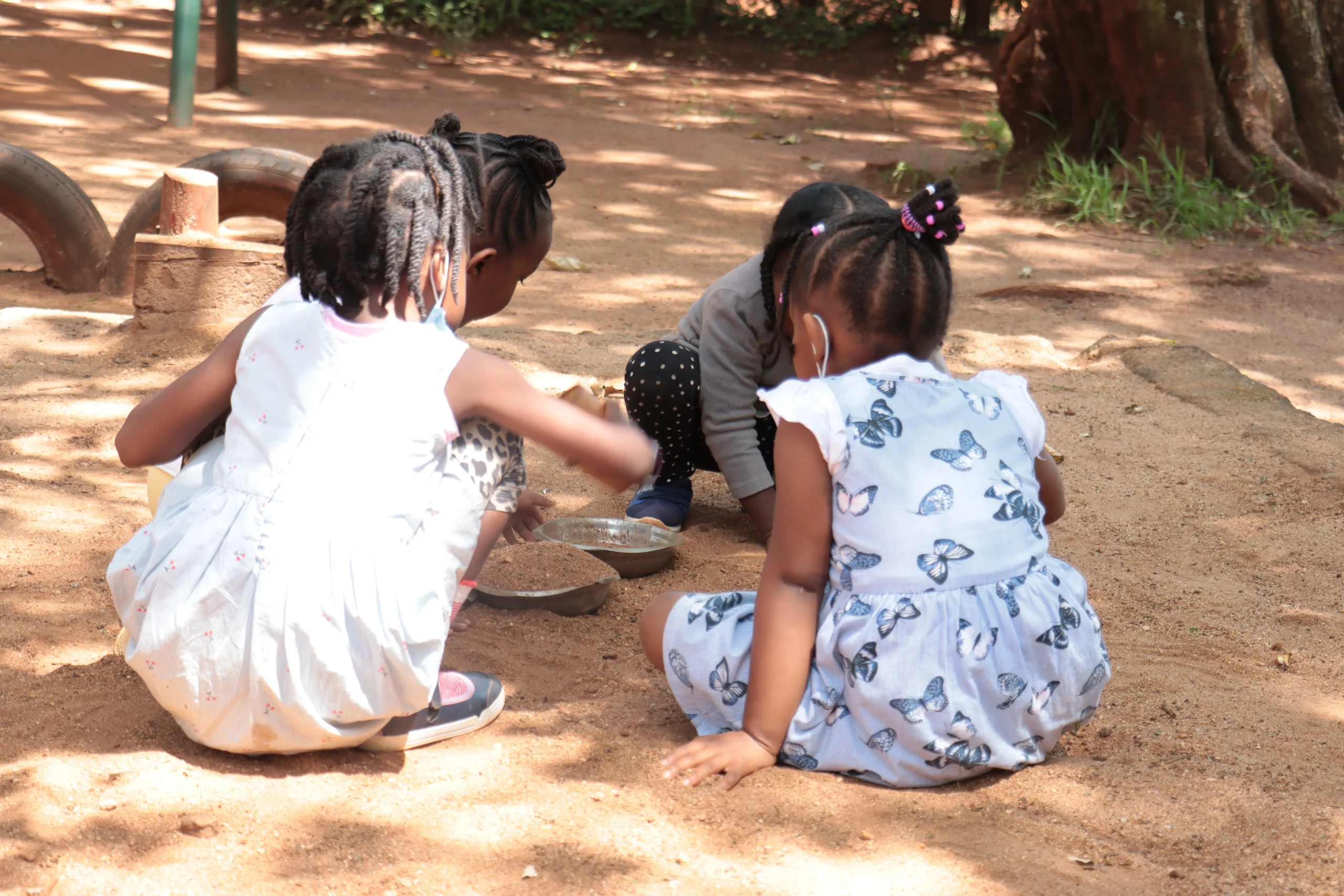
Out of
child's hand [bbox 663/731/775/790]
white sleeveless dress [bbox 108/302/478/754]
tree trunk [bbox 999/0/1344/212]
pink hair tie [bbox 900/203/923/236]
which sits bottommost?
child's hand [bbox 663/731/775/790]

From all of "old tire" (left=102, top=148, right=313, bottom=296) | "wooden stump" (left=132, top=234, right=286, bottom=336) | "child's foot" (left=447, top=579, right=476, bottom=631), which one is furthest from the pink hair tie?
"old tire" (left=102, top=148, right=313, bottom=296)

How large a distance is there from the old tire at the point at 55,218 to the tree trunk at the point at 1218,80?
5.17 m

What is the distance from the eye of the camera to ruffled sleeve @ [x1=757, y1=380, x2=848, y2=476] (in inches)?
68.9

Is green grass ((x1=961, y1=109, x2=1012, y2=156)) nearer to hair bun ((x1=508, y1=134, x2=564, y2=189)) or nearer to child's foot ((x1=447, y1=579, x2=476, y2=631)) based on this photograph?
hair bun ((x1=508, y1=134, x2=564, y2=189))

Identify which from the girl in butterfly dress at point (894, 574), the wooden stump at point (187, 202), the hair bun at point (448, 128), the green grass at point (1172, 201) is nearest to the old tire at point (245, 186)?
the wooden stump at point (187, 202)

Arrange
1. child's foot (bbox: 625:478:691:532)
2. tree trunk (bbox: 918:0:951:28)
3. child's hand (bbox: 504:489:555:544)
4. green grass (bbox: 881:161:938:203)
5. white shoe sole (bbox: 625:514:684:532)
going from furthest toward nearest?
1. tree trunk (bbox: 918:0:951:28)
2. green grass (bbox: 881:161:938:203)
3. child's foot (bbox: 625:478:691:532)
4. white shoe sole (bbox: 625:514:684:532)
5. child's hand (bbox: 504:489:555:544)

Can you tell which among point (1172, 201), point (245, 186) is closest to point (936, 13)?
point (1172, 201)

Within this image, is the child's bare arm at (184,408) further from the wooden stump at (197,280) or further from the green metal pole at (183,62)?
the green metal pole at (183,62)

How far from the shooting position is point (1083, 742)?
2.02 meters

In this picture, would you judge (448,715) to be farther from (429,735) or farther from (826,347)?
(826,347)

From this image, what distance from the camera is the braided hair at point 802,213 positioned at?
257 cm

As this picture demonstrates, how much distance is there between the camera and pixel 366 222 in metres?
1.68

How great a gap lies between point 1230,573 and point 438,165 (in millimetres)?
2087

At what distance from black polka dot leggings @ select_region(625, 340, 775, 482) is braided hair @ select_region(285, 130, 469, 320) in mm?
1194
